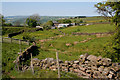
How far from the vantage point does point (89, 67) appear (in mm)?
10750

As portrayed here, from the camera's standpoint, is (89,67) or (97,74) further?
(89,67)

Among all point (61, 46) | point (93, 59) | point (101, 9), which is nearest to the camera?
point (93, 59)

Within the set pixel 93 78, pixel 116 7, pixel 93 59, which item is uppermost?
pixel 116 7

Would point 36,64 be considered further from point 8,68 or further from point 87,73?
point 87,73

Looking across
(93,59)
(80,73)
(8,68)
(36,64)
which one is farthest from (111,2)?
(8,68)

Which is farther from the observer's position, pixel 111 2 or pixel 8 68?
pixel 111 2

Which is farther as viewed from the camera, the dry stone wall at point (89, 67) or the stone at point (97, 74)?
the dry stone wall at point (89, 67)

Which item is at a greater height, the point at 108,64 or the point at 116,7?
the point at 116,7

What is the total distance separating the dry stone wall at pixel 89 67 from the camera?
972cm

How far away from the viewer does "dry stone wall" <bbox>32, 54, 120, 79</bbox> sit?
383 inches

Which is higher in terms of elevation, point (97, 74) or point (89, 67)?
point (89, 67)

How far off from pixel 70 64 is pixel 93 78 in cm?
268

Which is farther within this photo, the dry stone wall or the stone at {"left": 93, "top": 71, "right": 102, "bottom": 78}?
the dry stone wall

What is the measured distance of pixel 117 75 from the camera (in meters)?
10.0
